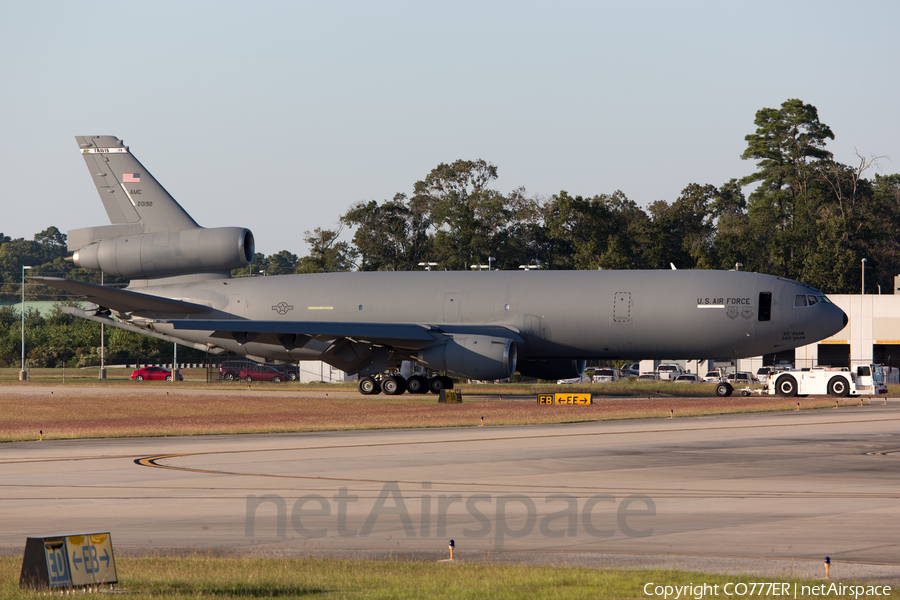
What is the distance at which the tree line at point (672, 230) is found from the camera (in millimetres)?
99000

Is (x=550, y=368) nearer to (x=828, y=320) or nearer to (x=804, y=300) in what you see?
(x=804, y=300)

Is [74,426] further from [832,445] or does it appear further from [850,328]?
[850,328]

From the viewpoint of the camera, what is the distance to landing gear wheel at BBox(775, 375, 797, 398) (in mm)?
44906

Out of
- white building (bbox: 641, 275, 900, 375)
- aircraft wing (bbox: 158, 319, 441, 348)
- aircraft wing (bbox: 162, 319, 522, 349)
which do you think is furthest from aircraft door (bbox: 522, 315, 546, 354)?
white building (bbox: 641, 275, 900, 375)

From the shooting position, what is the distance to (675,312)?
39.3 m

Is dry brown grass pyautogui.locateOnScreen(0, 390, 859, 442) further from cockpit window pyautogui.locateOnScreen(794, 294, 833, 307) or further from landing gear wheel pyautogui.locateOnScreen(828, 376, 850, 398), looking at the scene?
landing gear wheel pyautogui.locateOnScreen(828, 376, 850, 398)

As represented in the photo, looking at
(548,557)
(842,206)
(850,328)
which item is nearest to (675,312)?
(548,557)

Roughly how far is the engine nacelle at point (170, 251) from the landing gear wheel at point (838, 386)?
2733 centimetres

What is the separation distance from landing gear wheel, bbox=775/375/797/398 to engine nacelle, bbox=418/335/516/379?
549 inches

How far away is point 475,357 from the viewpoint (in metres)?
38.8

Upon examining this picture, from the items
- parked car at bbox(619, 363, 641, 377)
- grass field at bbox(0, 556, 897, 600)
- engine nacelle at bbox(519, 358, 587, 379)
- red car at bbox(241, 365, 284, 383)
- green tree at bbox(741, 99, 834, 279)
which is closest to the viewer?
grass field at bbox(0, 556, 897, 600)

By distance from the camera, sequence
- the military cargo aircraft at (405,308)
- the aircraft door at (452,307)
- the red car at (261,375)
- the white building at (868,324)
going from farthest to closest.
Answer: the red car at (261,375) → the white building at (868,324) → the aircraft door at (452,307) → the military cargo aircraft at (405,308)

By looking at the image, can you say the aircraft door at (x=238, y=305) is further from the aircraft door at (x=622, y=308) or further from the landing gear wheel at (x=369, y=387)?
the aircraft door at (x=622, y=308)

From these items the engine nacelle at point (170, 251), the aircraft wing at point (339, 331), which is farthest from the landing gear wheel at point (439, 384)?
the engine nacelle at point (170, 251)
